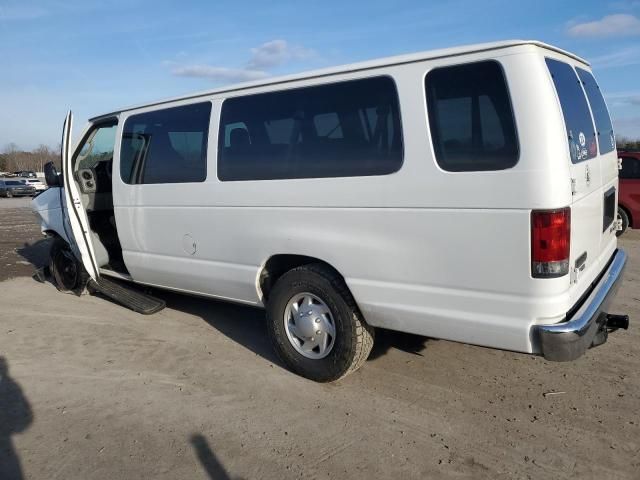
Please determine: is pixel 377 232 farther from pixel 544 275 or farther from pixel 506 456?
pixel 506 456

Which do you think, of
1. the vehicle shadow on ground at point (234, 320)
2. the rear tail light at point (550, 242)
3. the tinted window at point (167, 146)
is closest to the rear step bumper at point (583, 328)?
the rear tail light at point (550, 242)

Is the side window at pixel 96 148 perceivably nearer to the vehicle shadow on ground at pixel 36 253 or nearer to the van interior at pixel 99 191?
the van interior at pixel 99 191

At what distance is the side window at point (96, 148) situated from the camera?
5.68m

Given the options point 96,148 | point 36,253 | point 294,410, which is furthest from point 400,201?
point 36,253

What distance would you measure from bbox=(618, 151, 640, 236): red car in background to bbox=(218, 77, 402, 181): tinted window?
347 inches

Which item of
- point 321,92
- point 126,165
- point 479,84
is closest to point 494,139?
point 479,84

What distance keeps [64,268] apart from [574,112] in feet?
19.6

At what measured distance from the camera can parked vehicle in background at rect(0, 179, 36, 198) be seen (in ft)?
99.4

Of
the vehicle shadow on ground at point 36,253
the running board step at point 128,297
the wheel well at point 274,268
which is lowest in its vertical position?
the vehicle shadow on ground at point 36,253

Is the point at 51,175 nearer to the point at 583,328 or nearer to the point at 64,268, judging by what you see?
the point at 64,268

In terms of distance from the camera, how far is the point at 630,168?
10539 millimetres

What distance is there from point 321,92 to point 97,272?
348 cm

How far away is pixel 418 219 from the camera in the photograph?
10.8ft

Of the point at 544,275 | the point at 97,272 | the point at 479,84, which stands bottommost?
the point at 97,272
